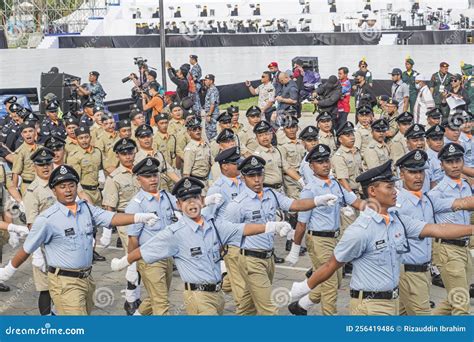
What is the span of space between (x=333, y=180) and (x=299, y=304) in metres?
1.99

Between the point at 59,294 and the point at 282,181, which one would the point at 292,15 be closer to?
the point at 282,181

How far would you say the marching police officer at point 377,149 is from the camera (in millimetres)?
12750

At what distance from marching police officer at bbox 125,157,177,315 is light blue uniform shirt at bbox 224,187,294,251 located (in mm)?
790

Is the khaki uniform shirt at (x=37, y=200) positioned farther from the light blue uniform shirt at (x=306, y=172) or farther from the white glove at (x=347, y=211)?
the white glove at (x=347, y=211)

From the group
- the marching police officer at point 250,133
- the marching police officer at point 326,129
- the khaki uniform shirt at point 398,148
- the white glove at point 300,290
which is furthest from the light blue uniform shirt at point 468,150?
the white glove at point 300,290

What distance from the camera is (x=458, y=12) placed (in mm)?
47812

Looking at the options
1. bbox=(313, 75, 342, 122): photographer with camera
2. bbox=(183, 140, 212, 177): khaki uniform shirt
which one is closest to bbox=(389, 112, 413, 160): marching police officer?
bbox=(183, 140, 212, 177): khaki uniform shirt

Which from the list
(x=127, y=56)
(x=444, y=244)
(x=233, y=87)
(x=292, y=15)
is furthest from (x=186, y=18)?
(x=444, y=244)

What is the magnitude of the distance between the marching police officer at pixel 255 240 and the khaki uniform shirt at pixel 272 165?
10.9ft

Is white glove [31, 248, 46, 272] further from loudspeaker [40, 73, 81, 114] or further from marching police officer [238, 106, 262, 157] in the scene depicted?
loudspeaker [40, 73, 81, 114]

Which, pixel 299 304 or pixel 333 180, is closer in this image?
pixel 299 304

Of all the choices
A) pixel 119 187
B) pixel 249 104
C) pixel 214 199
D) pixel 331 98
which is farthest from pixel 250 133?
pixel 249 104

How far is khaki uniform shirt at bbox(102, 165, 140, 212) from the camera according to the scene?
10766 mm

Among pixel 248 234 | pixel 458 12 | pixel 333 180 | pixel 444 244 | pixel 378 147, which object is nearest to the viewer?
pixel 248 234
